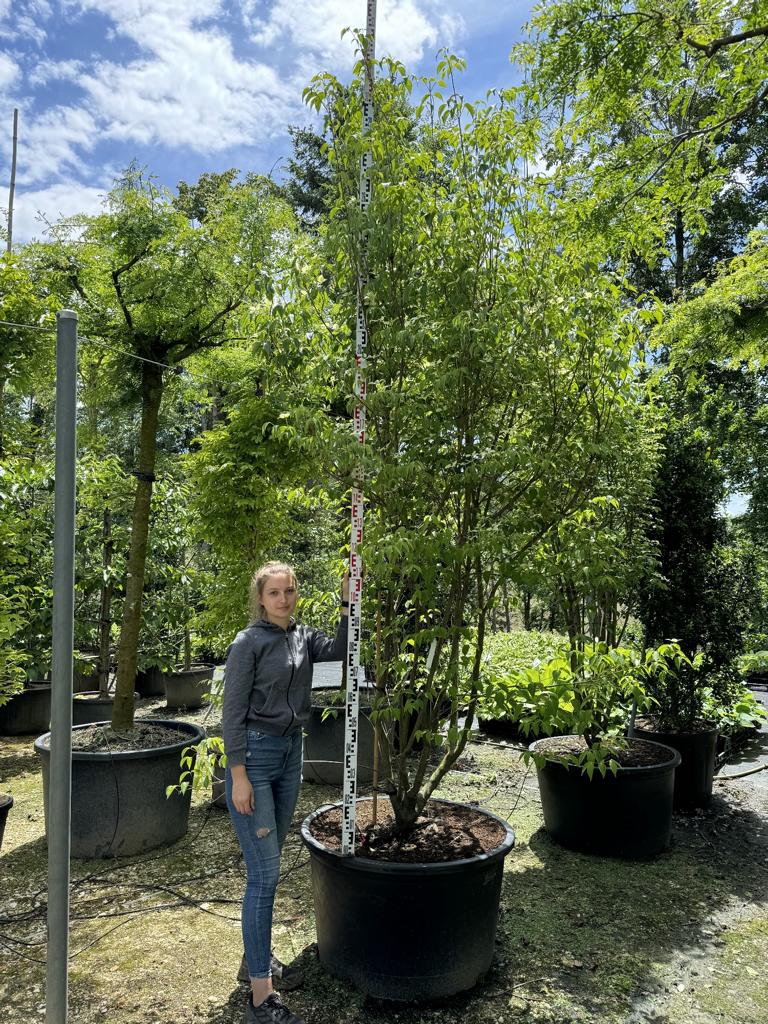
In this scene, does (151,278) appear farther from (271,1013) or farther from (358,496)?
(271,1013)

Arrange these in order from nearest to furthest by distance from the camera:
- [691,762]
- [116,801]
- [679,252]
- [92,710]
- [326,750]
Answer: [116,801], [691,762], [326,750], [92,710], [679,252]

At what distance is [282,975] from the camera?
3.09 meters

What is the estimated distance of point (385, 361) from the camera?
319 centimetres

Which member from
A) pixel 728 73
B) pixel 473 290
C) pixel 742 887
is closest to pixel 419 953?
pixel 742 887

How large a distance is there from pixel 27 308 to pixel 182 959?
13.1 ft

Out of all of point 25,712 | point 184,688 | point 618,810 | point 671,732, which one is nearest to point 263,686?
point 618,810

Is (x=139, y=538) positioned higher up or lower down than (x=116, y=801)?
higher up

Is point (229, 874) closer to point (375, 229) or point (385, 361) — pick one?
point (385, 361)

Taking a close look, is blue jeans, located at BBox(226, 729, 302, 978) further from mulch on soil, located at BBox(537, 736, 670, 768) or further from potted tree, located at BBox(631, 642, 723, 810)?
potted tree, located at BBox(631, 642, 723, 810)

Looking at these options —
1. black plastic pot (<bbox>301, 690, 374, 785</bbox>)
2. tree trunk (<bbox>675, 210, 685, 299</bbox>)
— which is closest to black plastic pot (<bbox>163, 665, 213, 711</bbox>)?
black plastic pot (<bbox>301, 690, 374, 785</bbox>)

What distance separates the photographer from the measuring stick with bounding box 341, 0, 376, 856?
9.86 ft

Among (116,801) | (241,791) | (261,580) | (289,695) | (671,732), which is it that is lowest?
(116,801)

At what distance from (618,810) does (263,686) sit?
273 cm

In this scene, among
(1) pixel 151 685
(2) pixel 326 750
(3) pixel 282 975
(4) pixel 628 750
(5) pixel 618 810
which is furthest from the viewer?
(1) pixel 151 685
